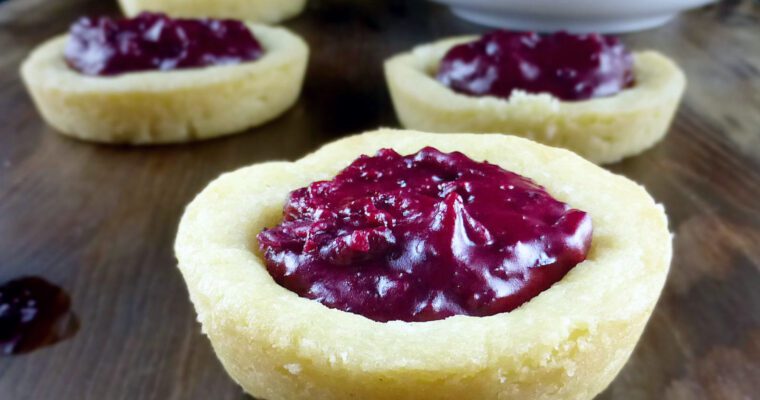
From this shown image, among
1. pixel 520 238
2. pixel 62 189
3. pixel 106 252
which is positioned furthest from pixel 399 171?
pixel 62 189

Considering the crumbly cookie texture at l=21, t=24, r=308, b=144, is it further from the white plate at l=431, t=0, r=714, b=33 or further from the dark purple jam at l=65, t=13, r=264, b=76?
the white plate at l=431, t=0, r=714, b=33

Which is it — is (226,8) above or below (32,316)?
below

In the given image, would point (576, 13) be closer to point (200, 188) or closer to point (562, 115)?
point (562, 115)

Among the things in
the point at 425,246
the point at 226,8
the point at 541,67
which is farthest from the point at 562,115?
the point at 226,8

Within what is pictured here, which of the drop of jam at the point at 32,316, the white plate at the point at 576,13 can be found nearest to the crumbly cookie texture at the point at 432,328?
the drop of jam at the point at 32,316

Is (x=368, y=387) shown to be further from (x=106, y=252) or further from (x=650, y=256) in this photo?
(x=106, y=252)

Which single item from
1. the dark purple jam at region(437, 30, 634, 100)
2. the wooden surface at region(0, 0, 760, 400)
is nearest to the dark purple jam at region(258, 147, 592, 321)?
the wooden surface at region(0, 0, 760, 400)
